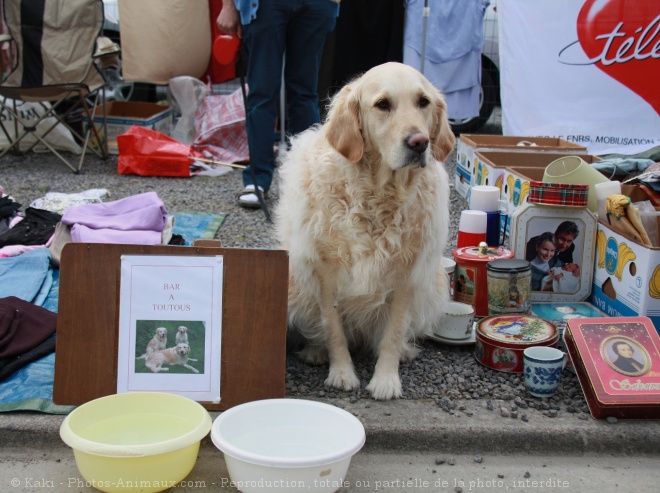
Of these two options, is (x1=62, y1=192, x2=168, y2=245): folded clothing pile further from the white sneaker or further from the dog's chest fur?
the dog's chest fur

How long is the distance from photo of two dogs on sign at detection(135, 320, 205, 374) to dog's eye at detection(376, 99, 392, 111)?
962mm

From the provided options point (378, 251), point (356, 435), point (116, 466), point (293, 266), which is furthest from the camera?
point (293, 266)

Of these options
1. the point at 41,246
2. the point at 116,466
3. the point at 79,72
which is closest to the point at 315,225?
the point at 116,466

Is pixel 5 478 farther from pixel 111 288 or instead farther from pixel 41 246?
pixel 41 246

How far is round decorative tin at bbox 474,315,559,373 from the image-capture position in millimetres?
2529

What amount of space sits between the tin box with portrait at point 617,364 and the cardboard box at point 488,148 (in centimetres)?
230

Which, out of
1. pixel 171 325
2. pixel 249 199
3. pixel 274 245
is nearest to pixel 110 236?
pixel 274 245

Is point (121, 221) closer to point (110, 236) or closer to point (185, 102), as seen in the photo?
point (110, 236)

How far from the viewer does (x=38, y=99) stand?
226 inches

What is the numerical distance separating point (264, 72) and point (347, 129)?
196cm

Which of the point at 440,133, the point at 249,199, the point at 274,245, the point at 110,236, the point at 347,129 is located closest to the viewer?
the point at 347,129

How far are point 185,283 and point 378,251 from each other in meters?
0.68

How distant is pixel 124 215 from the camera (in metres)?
3.70

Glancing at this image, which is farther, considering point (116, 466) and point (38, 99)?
point (38, 99)
